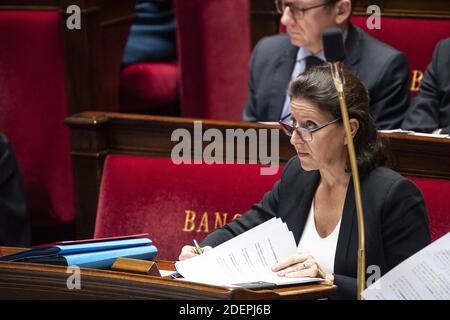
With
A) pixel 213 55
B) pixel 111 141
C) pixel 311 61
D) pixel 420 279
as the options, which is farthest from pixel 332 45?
pixel 213 55

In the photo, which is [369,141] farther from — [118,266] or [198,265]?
[118,266]

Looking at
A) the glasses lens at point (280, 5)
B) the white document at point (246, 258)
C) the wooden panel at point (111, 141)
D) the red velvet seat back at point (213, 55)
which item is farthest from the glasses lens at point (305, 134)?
the red velvet seat back at point (213, 55)

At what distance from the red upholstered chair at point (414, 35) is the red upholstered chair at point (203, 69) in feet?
1.33

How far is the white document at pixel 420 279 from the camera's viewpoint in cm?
90

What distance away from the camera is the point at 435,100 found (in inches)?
64.0

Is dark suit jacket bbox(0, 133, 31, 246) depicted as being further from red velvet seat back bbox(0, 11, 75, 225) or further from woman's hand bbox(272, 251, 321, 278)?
woman's hand bbox(272, 251, 321, 278)

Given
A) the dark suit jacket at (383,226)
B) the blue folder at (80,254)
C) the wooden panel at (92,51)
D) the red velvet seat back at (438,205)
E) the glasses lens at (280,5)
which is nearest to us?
the blue folder at (80,254)

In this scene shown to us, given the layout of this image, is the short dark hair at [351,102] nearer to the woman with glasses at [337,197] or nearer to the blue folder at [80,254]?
the woman with glasses at [337,197]

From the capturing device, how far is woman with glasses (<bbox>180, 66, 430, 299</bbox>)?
1.13 metres

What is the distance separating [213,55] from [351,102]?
3.43 ft

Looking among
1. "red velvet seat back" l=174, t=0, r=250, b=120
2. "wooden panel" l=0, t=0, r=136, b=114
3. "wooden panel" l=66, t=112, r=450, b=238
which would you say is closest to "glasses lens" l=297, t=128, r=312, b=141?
"wooden panel" l=66, t=112, r=450, b=238

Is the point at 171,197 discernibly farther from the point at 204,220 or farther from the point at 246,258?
the point at 246,258
